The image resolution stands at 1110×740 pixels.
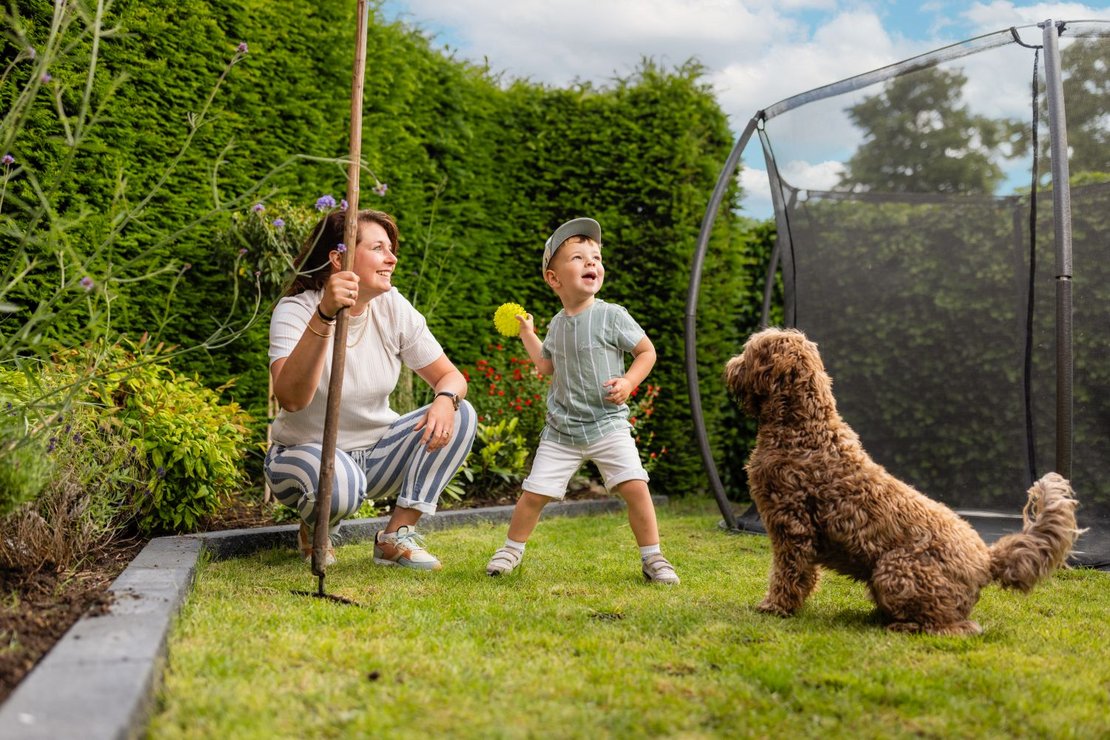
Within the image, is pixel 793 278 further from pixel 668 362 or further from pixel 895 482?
pixel 895 482

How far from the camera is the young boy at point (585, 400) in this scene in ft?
11.3

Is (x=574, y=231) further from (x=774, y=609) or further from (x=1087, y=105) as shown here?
(x=1087, y=105)

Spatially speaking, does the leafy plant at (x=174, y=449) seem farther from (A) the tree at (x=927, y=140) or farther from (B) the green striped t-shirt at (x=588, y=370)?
(A) the tree at (x=927, y=140)

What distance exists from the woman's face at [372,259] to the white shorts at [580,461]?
0.91m

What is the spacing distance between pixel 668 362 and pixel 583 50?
2.56 meters

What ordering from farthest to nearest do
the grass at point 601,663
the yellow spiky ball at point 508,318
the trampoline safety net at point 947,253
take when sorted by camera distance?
the trampoline safety net at point 947,253
the yellow spiky ball at point 508,318
the grass at point 601,663

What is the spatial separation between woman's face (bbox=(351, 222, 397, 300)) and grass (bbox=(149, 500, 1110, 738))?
1.08 m

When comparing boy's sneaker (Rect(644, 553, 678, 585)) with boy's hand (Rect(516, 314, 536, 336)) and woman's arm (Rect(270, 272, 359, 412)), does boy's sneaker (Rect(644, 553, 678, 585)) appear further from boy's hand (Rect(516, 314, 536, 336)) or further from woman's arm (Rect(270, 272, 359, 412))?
woman's arm (Rect(270, 272, 359, 412))

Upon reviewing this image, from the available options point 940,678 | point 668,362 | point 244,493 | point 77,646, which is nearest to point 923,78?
point 668,362

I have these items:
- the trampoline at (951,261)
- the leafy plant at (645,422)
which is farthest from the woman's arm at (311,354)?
the leafy plant at (645,422)

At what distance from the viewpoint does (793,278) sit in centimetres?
526

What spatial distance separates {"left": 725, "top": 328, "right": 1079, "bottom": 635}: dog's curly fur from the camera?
2469 mm

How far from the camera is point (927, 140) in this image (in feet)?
16.8

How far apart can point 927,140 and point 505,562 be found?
11.7ft
